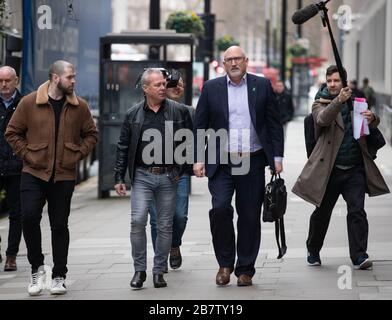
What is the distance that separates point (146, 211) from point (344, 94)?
187cm

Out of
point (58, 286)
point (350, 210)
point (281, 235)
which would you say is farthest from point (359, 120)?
point (58, 286)

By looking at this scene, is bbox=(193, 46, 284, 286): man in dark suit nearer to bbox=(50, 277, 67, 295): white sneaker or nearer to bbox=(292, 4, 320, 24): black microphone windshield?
bbox=(292, 4, 320, 24): black microphone windshield

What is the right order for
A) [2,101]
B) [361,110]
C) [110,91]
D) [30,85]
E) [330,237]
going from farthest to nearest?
[110,91]
[30,85]
[330,237]
[2,101]
[361,110]

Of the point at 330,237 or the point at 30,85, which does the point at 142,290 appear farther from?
the point at 30,85

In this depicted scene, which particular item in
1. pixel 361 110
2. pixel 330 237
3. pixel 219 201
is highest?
pixel 361 110

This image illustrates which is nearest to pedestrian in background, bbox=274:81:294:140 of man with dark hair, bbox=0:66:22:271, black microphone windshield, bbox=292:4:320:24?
man with dark hair, bbox=0:66:22:271

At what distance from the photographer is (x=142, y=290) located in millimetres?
10320

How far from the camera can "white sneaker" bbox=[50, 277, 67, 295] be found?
1010 centimetres

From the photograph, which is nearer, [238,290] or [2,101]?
[238,290]

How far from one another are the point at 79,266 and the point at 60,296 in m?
1.98

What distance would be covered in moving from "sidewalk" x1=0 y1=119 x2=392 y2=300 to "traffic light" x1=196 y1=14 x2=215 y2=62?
14040mm

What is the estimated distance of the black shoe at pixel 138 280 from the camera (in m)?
10.3

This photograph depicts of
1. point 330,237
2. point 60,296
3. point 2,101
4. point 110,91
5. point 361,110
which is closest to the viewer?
point 60,296

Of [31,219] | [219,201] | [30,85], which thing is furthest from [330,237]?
[30,85]
